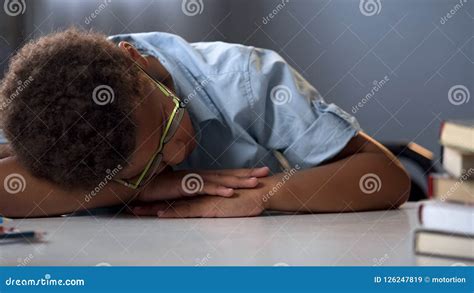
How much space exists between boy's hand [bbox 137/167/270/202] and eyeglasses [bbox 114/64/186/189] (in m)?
0.05

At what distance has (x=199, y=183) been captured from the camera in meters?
0.91

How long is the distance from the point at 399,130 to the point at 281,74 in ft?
0.91

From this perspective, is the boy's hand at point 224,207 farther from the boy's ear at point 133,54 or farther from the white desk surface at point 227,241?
the boy's ear at point 133,54

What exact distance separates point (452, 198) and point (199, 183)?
538mm

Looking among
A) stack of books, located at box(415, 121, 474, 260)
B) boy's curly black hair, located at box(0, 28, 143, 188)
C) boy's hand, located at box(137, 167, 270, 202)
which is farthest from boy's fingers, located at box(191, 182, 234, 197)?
stack of books, located at box(415, 121, 474, 260)

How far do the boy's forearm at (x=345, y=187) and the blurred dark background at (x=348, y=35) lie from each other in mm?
66

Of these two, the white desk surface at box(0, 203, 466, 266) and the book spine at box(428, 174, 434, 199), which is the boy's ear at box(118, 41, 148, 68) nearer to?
the white desk surface at box(0, 203, 466, 266)

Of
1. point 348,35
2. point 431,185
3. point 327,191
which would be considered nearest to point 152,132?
point 327,191

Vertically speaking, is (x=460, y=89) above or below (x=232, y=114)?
above

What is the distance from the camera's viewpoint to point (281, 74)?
3.16 feet

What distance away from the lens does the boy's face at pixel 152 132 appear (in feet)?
2.63

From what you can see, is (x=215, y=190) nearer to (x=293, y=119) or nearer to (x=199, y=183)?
(x=199, y=183)
